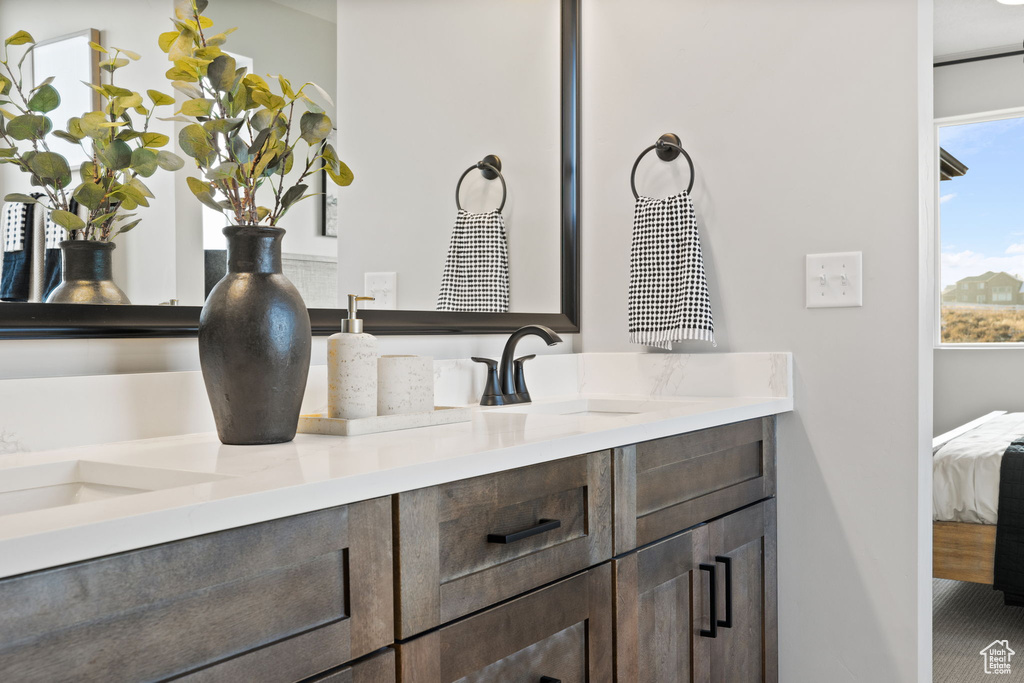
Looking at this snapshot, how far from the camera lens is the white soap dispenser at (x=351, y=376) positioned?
1.23 meters

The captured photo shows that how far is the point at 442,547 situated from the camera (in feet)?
3.13

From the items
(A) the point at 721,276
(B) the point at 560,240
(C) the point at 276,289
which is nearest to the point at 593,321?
(B) the point at 560,240

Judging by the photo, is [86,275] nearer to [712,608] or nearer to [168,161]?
[168,161]

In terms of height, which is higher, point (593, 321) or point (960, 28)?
point (960, 28)

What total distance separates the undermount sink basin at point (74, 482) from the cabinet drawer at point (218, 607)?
182 mm

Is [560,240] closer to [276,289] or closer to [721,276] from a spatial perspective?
[721,276]

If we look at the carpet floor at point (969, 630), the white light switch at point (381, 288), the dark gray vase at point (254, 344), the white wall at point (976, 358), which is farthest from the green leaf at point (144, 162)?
the white wall at point (976, 358)

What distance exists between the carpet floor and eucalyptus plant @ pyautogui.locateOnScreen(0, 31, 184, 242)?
2448 mm

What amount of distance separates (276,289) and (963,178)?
216 inches

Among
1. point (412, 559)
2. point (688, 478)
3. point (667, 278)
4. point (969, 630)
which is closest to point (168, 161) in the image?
point (412, 559)

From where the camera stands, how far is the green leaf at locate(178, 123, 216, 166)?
1.09 m

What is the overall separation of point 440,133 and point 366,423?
2.76 feet

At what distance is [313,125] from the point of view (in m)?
1.16

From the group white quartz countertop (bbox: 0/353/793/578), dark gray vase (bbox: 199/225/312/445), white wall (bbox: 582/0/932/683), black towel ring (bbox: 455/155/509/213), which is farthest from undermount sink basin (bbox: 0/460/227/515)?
white wall (bbox: 582/0/932/683)
